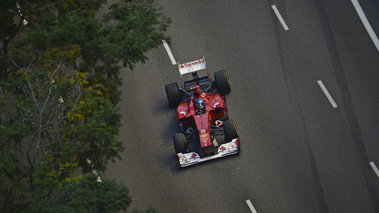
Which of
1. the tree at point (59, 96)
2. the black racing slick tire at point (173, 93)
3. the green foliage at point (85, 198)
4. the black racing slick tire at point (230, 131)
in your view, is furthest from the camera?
the black racing slick tire at point (173, 93)

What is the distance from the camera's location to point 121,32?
14.9 meters

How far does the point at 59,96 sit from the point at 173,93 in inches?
199

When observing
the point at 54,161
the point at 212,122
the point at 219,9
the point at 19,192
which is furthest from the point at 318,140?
the point at 19,192

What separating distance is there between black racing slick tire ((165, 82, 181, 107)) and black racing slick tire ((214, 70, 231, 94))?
1386 mm

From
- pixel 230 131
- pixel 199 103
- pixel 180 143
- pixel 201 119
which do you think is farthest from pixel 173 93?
pixel 230 131

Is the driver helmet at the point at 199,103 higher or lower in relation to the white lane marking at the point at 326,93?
higher

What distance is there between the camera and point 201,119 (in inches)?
685

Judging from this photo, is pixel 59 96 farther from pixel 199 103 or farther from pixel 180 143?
pixel 199 103

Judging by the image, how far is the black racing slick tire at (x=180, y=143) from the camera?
17359 mm

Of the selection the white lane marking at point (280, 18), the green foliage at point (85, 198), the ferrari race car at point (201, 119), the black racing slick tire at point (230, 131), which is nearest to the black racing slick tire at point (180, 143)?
the ferrari race car at point (201, 119)

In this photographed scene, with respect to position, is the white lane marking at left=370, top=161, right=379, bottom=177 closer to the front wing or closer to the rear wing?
the front wing

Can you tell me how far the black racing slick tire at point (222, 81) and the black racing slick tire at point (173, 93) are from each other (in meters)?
1.39

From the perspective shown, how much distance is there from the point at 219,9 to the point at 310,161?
7420mm

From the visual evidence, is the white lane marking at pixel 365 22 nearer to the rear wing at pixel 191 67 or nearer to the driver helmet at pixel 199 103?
the rear wing at pixel 191 67
